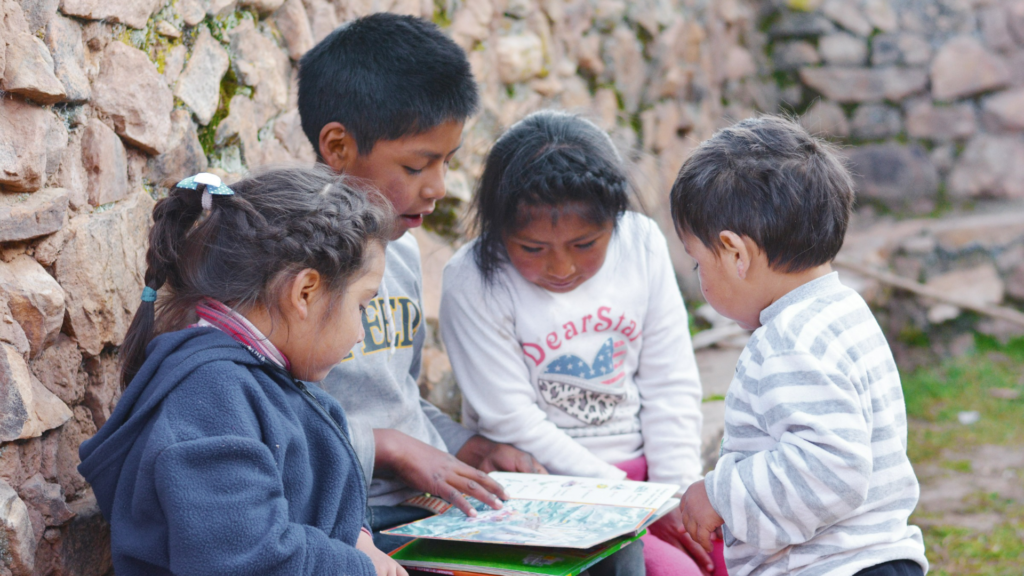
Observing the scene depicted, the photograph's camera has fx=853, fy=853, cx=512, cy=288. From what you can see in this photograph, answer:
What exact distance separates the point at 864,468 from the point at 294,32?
1.67 metres

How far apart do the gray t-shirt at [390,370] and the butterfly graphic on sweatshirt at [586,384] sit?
279 millimetres

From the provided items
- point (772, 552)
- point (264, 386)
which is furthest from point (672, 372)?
point (264, 386)

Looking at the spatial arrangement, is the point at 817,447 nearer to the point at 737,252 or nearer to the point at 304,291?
the point at 737,252

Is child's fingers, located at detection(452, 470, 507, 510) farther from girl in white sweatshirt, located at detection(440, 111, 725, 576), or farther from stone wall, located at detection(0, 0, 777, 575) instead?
stone wall, located at detection(0, 0, 777, 575)

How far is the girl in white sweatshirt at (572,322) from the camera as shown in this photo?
5.93 ft

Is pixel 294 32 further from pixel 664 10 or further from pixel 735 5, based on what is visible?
pixel 735 5

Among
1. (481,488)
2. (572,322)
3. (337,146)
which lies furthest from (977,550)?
(337,146)

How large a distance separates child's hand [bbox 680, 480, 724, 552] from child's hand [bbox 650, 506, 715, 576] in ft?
1.19

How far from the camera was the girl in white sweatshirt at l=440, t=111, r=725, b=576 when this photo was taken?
181 cm

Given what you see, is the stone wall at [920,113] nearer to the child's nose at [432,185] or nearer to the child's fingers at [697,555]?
the child's fingers at [697,555]

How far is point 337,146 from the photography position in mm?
1713

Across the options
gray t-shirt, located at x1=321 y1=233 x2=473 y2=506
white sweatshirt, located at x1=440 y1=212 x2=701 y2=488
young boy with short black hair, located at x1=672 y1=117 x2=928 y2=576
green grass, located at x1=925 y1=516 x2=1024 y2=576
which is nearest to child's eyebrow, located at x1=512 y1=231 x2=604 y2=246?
white sweatshirt, located at x1=440 y1=212 x2=701 y2=488

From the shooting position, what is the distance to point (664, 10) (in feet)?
14.4

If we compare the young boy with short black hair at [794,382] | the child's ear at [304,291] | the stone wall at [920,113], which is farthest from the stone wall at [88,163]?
the stone wall at [920,113]
